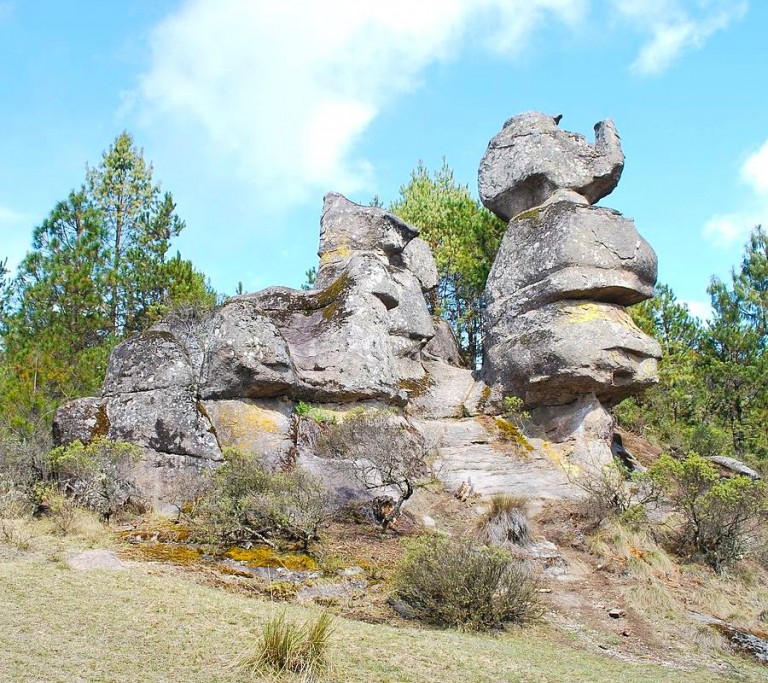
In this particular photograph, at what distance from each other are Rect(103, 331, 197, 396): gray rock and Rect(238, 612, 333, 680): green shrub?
7.60 m

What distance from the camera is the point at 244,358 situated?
13.3 meters

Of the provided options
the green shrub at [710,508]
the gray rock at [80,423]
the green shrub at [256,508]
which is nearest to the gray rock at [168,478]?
the gray rock at [80,423]

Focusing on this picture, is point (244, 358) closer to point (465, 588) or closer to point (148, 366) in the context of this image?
point (148, 366)

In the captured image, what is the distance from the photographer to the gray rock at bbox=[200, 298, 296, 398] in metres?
13.4

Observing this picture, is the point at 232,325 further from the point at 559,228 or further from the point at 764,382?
the point at 764,382

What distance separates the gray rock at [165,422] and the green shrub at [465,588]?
485 centimetres

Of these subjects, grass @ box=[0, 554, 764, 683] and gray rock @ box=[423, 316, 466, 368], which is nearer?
grass @ box=[0, 554, 764, 683]

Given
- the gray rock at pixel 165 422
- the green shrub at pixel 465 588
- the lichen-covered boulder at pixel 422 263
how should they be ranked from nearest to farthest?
the green shrub at pixel 465 588 < the gray rock at pixel 165 422 < the lichen-covered boulder at pixel 422 263

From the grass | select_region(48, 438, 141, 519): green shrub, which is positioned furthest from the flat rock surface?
select_region(48, 438, 141, 519): green shrub

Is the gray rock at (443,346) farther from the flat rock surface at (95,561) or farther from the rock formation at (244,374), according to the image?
the flat rock surface at (95,561)

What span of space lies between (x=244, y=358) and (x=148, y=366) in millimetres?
1627

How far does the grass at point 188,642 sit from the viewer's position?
612 cm

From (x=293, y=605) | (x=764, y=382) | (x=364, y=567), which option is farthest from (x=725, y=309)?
(x=293, y=605)

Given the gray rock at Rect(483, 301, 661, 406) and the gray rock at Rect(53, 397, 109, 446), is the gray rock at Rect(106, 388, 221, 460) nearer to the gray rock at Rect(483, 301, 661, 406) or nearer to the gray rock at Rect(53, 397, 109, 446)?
the gray rock at Rect(53, 397, 109, 446)
